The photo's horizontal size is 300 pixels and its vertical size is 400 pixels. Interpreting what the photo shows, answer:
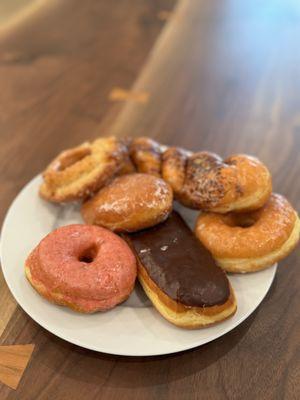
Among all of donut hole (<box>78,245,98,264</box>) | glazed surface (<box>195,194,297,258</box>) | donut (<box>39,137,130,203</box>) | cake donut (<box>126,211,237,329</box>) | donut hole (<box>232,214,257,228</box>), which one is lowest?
donut hole (<box>232,214,257,228</box>)

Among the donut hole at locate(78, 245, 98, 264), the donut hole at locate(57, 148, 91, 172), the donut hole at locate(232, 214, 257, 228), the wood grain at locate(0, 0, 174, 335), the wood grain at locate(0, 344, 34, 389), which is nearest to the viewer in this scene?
the wood grain at locate(0, 344, 34, 389)

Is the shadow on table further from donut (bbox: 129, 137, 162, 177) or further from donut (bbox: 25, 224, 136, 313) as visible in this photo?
donut (bbox: 129, 137, 162, 177)

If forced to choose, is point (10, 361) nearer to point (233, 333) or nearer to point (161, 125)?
point (233, 333)

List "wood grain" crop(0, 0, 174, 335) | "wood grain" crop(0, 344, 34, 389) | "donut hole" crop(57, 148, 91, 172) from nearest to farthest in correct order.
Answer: "wood grain" crop(0, 344, 34, 389)
"donut hole" crop(57, 148, 91, 172)
"wood grain" crop(0, 0, 174, 335)

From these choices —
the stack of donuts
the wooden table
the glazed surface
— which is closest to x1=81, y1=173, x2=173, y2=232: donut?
the stack of donuts

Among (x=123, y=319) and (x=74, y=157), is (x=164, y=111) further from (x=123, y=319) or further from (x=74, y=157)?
(x=123, y=319)

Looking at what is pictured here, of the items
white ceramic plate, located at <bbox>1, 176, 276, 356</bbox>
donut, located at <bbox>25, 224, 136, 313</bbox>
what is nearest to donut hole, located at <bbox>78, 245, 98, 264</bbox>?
donut, located at <bbox>25, 224, 136, 313</bbox>

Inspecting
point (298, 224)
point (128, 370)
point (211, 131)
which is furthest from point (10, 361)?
A: point (211, 131)

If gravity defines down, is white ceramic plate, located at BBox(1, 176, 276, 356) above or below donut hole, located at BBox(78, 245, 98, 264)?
below

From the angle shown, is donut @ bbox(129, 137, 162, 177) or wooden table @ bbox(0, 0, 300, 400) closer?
wooden table @ bbox(0, 0, 300, 400)
